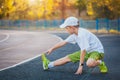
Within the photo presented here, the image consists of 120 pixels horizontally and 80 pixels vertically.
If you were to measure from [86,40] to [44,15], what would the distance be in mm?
47052

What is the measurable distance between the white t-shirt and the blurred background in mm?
28370

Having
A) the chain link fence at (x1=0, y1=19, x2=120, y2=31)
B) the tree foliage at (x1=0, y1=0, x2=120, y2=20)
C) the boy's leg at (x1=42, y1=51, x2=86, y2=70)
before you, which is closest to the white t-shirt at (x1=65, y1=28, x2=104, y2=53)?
the boy's leg at (x1=42, y1=51, x2=86, y2=70)

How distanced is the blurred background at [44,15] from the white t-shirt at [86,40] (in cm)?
2837

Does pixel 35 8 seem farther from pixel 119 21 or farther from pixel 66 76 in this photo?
pixel 66 76

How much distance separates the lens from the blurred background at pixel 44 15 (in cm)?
4028

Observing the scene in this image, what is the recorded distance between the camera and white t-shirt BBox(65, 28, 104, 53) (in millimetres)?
9148

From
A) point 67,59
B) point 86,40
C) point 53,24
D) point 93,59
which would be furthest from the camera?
point 53,24

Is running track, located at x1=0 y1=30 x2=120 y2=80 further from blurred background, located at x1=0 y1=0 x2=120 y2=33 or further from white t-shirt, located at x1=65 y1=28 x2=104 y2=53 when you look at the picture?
blurred background, located at x1=0 y1=0 x2=120 y2=33

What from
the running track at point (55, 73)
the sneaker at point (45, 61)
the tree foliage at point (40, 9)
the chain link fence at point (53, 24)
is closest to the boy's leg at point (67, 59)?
the sneaker at point (45, 61)

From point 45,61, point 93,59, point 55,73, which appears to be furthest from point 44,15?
point 93,59

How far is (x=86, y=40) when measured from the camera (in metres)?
9.14

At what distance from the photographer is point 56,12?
220ft

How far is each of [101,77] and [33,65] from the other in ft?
9.91

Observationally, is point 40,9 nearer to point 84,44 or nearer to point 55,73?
point 55,73
